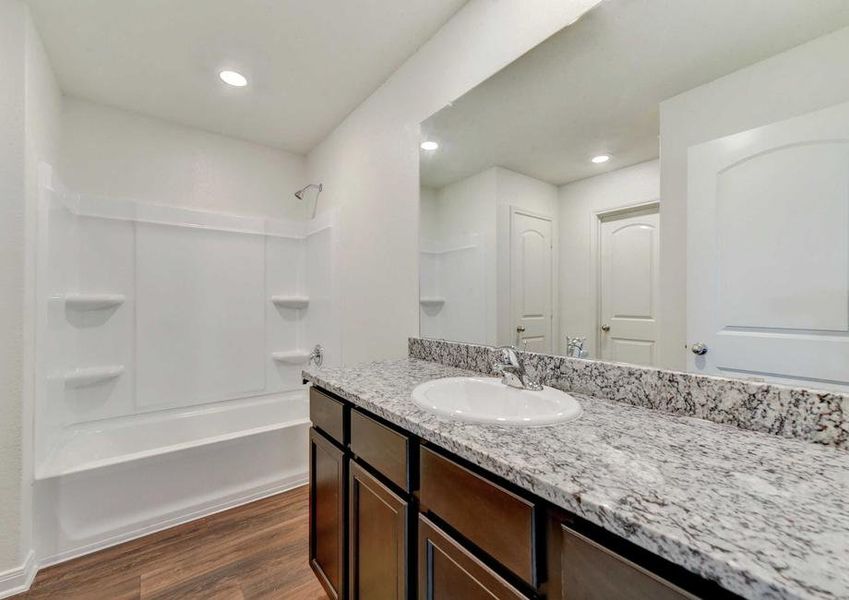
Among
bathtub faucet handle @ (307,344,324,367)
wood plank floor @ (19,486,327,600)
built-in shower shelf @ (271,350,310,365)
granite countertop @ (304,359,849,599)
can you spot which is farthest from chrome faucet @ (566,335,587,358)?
built-in shower shelf @ (271,350,310,365)

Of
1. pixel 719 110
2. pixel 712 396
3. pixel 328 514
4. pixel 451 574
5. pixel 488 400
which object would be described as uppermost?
Result: pixel 719 110

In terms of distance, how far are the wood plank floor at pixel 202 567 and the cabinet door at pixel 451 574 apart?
973 millimetres

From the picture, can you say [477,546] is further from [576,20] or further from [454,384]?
[576,20]

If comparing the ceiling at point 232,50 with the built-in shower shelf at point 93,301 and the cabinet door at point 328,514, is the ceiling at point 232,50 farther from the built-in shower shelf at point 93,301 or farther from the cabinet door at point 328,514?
the cabinet door at point 328,514

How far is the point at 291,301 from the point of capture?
304 cm

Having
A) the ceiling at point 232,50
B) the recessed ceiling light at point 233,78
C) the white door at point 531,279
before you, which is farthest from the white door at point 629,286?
the recessed ceiling light at point 233,78

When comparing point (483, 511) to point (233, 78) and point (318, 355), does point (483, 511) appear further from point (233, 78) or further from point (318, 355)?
point (233, 78)

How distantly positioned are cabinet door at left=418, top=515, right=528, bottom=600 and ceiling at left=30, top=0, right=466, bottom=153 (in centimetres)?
193

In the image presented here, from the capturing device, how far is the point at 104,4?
1.57 meters

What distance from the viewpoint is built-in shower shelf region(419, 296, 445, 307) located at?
1823mm

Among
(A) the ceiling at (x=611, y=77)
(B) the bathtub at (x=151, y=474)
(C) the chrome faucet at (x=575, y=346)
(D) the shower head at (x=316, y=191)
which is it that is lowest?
(B) the bathtub at (x=151, y=474)

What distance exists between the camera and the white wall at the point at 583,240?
1.17 metres

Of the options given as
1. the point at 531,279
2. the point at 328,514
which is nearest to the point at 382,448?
the point at 328,514

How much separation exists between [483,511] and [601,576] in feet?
0.79
